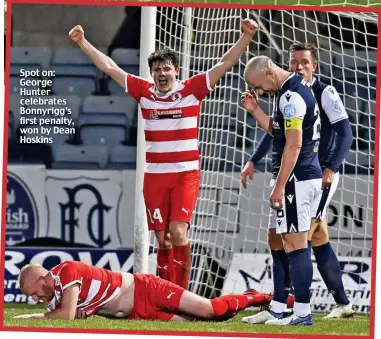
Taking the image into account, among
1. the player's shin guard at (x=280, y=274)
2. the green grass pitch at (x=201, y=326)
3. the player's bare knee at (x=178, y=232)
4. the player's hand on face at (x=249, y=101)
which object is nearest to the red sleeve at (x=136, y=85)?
the player's hand on face at (x=249, y=101)

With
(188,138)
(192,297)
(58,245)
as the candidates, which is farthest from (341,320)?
(58,245)

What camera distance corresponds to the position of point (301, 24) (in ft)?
24.3

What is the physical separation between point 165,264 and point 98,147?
127 centimetres

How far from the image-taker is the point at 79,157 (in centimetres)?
754

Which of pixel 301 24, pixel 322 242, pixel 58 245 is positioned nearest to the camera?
pixel 322 242

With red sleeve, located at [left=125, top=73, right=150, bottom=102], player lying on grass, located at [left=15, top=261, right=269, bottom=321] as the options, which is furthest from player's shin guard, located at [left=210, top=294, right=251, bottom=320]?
red sleeve, located at [left=125, top=73, right=150, bottom=102]

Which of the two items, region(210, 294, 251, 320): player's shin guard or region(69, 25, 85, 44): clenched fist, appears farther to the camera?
region(69, 25, 85, 44): clenched fist

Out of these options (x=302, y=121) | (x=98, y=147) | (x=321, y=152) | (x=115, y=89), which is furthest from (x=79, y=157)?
(x=302, y=121)

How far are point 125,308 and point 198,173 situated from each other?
914 millimetres

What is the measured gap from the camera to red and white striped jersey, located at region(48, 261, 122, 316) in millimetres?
6008

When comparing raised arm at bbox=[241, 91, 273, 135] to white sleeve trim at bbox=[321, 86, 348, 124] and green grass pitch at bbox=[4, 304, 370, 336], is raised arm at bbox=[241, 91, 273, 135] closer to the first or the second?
white sleeve trim at bbox=[321, 86, 348, 124]

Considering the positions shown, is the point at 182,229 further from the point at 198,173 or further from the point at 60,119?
the point at 60,119

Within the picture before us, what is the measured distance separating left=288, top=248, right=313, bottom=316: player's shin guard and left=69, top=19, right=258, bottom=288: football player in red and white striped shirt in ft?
2.33

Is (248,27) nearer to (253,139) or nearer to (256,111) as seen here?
(256,111)
